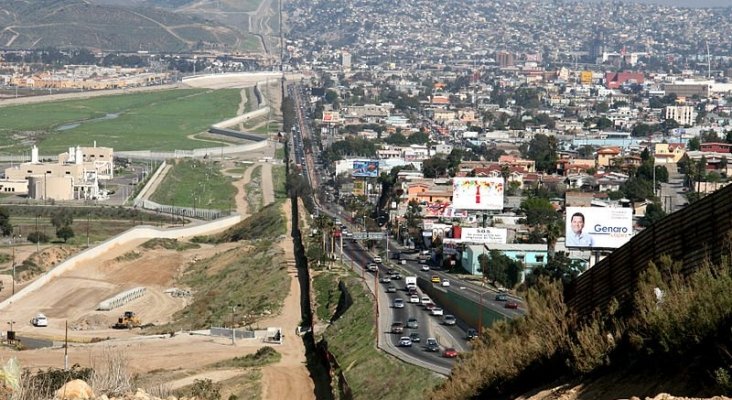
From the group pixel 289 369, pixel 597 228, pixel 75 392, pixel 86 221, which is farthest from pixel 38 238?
pixel 75 392

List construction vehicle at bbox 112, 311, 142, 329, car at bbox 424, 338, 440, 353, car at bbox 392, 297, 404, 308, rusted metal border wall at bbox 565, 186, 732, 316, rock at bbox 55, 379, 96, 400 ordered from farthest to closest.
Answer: construction vehicle at bbox 112, 311, 142, 329 < car at bbox 392, 297, 404, 308 < car at bbox 424, 338, 440, 353 < rock at bbox 55, 379, 96, 400 < rusted metal border wall at bbox 565, 186, 732, 316

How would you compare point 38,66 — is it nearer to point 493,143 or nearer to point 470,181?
point 493,143

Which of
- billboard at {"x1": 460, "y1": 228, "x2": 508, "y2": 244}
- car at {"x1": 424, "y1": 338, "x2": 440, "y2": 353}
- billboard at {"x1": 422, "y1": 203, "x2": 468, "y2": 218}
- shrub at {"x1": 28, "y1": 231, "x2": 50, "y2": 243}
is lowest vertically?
shrub at {"x1": 28, "y1": 231, "x2": 50, "y2": 243}

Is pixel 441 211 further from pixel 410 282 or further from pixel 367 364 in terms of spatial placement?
pixel 367 364

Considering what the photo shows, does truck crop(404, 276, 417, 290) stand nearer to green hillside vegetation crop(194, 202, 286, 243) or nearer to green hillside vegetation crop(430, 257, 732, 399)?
green hillside vegetation crop(194, 202, 286, 243)

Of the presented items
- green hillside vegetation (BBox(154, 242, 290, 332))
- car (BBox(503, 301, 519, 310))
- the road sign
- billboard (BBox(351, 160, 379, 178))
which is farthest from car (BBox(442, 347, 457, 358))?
billboard (BBox(351, 160, 379, 178))

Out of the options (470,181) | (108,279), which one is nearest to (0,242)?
(108,279)

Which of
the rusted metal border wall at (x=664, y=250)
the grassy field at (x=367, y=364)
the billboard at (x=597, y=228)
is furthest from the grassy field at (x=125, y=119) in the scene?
the rusted metal border wall at (x=664, y=250)

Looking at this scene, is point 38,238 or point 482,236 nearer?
point 482,236
